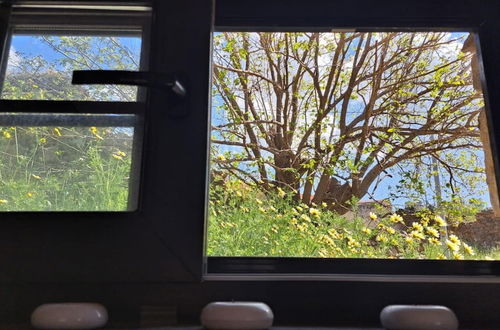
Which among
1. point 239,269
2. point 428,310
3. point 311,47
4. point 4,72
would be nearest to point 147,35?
point 4,72

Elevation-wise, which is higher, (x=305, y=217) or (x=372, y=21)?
(x=372, y=21)

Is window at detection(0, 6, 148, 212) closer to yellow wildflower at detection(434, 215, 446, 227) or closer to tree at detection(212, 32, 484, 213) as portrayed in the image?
tree at detection(212, 32, 484, 213)

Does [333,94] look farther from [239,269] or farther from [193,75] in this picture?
[239,269]

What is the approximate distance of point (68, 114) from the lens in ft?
2.42

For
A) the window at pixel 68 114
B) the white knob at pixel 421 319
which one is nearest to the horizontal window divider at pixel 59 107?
the window at pixel 68 114

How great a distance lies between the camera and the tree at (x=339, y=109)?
2.82ft

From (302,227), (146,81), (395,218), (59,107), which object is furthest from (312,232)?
(59,107)

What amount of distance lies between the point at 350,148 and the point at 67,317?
2.18ft

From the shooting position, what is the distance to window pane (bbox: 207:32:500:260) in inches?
31.6

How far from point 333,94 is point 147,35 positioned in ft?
1.50

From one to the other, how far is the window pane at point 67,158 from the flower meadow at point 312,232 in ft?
0.69

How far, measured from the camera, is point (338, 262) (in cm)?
76

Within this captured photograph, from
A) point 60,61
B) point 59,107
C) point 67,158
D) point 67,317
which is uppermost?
point 60,61

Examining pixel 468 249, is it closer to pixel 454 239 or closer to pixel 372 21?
pixel 454 239
